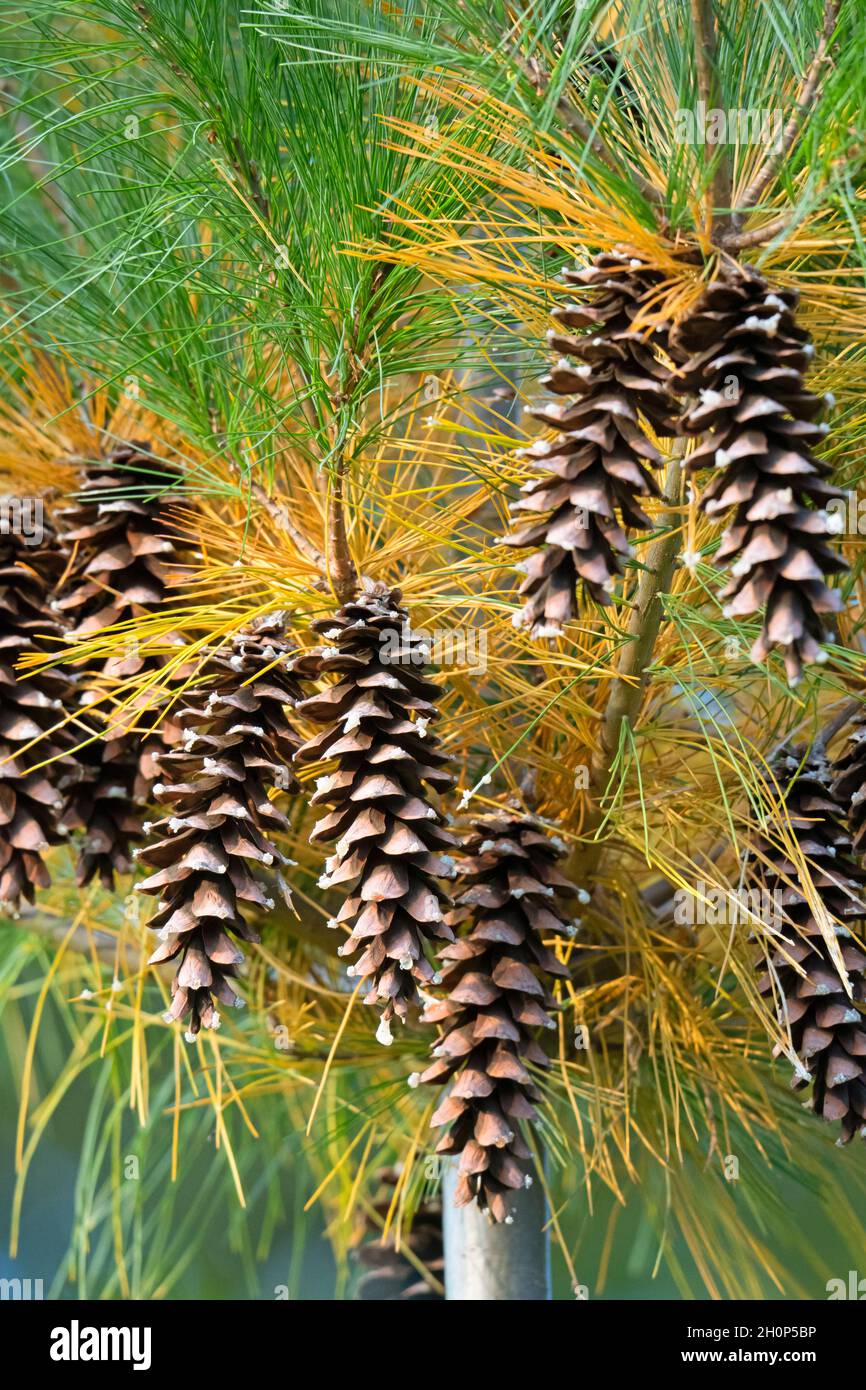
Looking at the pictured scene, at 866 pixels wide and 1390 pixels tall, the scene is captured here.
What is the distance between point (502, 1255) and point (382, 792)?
0.31 meters

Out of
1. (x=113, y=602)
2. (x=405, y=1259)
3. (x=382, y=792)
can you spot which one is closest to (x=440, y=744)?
(x=382, y=792)

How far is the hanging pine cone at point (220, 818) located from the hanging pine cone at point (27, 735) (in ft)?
0.21

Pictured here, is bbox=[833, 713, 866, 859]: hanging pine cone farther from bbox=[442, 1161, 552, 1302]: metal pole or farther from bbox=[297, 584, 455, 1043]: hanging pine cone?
bbox=[442, 1161, 552, 1302]: metal pole

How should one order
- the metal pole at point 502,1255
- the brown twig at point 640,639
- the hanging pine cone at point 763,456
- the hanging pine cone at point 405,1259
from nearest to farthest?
the hanging pine cone at point 763,456 < the brown twig at point 640,639 < the metal pole at point 502,1255 < the hanging pine cone at point 405,1259

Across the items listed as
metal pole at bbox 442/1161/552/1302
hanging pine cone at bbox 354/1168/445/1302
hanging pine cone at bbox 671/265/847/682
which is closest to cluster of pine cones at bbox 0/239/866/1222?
hanging pine cone at bbox 671/265/847/682

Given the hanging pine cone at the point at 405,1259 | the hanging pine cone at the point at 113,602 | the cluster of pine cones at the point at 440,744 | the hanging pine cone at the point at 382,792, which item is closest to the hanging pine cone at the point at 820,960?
the cluster of pine cones at the point at 440,744

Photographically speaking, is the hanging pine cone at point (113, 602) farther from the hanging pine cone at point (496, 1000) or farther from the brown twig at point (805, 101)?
the brown twig at point (805, 101)

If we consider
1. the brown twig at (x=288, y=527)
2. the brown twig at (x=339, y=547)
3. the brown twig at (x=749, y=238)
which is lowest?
the brown twig at (x=339, y=547)

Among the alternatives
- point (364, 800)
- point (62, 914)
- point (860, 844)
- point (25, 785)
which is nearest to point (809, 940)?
point (860, 844)

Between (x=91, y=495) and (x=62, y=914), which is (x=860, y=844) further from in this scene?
(x=62, y=914)

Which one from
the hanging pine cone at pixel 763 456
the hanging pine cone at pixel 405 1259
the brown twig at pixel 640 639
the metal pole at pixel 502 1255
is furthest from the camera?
the hanging pine cone at pixel 405 1259

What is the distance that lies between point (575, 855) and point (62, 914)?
327mm

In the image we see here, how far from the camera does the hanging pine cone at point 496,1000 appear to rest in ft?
1.43
